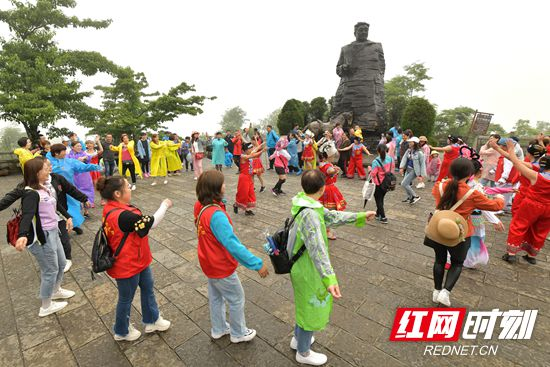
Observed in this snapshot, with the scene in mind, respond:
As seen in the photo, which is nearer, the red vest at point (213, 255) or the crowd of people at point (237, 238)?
the crowd of people at point (237, 238)

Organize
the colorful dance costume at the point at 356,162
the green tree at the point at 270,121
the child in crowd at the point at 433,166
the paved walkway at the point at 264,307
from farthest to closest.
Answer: the green tree at the point at 270,121 → the colorful dance costume at the point at 356,162 → the child in crowd at the point at 433,166 → the paved walkway at the point at 264,307

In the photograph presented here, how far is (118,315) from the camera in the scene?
2.48 m

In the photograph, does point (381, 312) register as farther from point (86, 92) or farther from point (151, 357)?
point (86, 92)

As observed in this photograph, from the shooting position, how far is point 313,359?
7.64ft

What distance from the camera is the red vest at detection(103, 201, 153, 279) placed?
2.25 meters

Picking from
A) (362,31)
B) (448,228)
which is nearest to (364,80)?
(362,31)

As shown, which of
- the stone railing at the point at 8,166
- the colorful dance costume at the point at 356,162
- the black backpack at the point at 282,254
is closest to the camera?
the black backpack at the point at 282,254

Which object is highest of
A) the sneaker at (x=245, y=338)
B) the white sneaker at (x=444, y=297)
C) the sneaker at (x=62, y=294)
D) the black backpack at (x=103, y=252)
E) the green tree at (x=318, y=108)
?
the green tree at (x=318, y=108)

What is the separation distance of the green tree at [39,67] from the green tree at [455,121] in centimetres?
4334

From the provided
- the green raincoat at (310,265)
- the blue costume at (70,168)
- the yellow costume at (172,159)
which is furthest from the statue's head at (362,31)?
the green raincoat at (310,265)

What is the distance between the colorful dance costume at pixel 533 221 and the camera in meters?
3.78

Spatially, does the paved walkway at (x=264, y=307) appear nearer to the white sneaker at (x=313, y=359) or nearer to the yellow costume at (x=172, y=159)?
the white sneaker at (x=313, y=359)

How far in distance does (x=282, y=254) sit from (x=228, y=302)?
0.77 metres

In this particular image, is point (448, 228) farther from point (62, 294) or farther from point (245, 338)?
point (62, 294)
